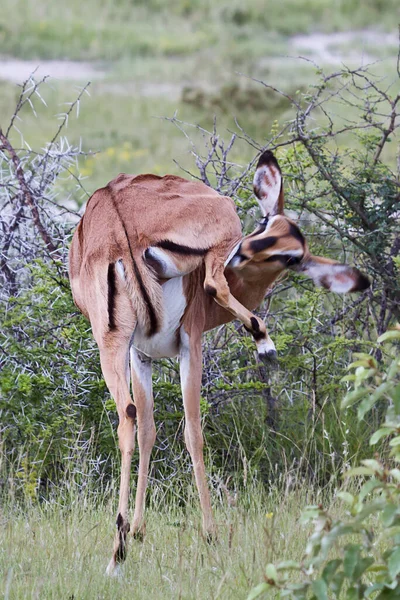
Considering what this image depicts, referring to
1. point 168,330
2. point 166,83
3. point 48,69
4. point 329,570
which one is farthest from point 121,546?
point 166,83

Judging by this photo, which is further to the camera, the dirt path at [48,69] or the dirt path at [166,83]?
the dirt path at [166,83]

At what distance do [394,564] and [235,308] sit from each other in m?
1.77

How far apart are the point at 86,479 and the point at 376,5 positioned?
1896 cm

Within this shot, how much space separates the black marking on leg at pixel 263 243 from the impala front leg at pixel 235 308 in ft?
0.51

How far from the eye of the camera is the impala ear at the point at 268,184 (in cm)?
446

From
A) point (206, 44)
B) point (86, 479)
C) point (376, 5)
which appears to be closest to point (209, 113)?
point (206, 44)

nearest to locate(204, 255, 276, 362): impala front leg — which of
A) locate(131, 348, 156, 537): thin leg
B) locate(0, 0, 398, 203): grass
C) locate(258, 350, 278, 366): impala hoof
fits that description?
locate(258, 350, 278, 366): impala hoof

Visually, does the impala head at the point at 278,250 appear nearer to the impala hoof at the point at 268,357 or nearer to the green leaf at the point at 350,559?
the impala hoof at the point at 268,357

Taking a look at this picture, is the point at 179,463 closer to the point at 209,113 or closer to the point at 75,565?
the point at 75,565

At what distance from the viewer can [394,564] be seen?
2570 millimetres

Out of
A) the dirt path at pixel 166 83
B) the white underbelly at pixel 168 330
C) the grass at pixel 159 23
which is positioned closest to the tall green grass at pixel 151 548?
the white underbelly at pixel 168 330

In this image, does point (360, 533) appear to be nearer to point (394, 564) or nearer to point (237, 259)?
point (394, 564)

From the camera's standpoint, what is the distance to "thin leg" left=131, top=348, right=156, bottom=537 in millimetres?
4598

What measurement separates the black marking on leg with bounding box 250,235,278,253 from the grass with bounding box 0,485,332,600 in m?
1.01
